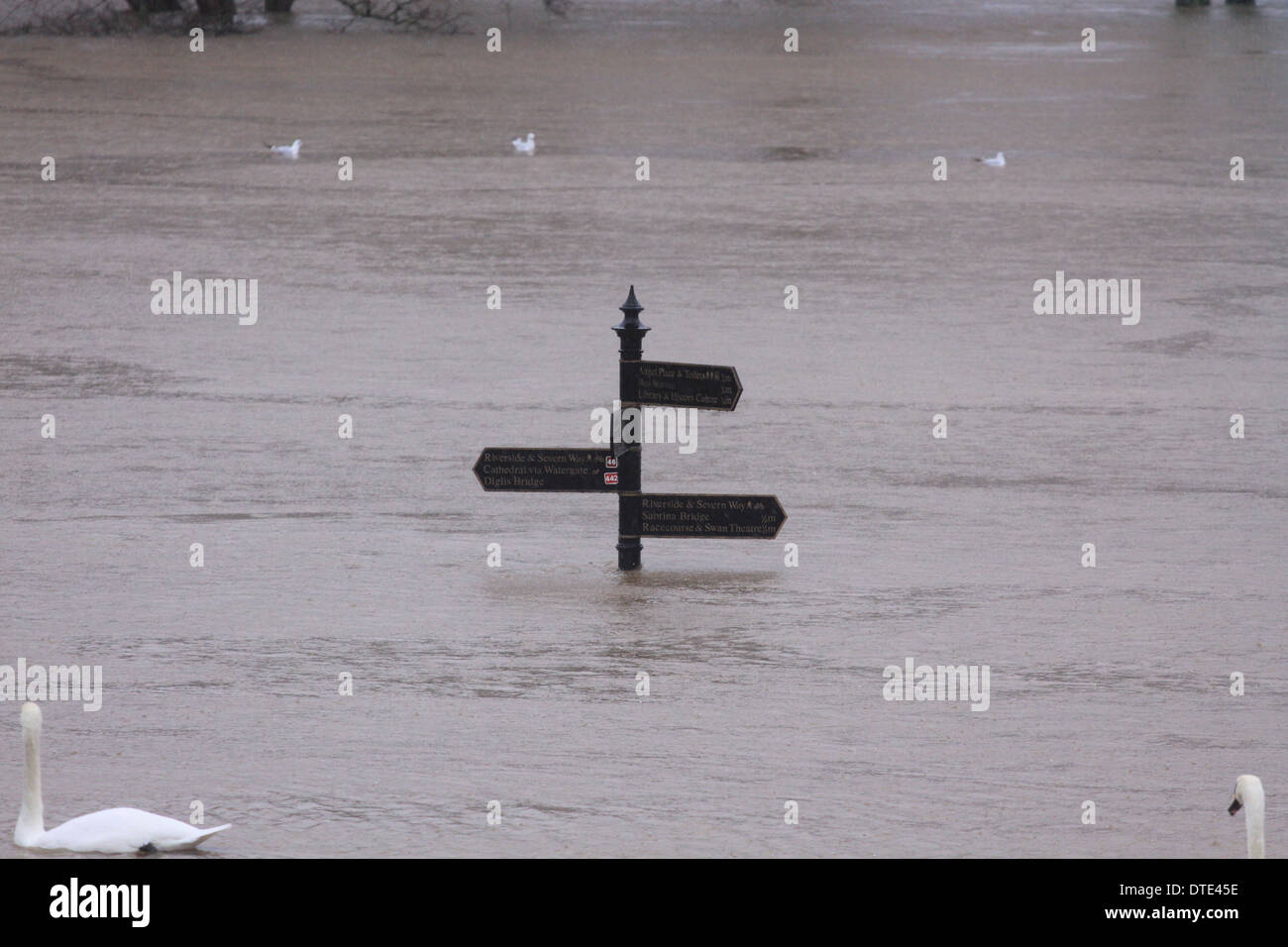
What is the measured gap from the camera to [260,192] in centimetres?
2567

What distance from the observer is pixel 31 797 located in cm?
719

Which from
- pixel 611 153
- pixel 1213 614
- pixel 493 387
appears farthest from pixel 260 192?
pixel 1213 614

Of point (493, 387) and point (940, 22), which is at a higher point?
point (940, 22)

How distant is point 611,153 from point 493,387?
12.3 meters

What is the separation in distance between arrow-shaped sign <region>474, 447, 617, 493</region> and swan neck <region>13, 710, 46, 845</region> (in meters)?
4.59

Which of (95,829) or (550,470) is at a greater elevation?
(550,470)

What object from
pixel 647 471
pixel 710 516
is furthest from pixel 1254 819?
pixel 647 471

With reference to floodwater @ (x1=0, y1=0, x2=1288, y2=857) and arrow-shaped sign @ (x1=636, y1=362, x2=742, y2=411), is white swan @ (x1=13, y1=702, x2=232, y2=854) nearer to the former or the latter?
floodwater @ (x1=0, y1=0, x2=1288, y2=857)

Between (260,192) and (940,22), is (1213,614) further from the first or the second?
(940,22)

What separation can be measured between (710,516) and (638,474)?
1.50 feet

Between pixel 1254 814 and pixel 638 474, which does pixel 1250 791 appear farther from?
pixel 638 474

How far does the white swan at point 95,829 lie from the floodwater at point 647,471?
1.02 ft

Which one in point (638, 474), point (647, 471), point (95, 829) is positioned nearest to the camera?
point (95, 829)

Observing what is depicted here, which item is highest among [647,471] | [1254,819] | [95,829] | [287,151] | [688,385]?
[287,151]
